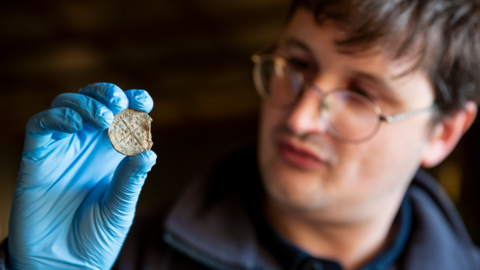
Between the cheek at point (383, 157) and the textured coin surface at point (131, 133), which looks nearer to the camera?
the textured coin surface at point (131, 133)

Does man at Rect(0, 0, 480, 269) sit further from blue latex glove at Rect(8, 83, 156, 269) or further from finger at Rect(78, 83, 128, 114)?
finger at Rect(78, 83, 128, 114)

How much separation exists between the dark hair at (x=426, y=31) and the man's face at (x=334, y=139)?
38mm

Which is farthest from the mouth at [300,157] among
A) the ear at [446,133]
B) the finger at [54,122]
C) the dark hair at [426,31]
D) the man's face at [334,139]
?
the finger at [54,122]

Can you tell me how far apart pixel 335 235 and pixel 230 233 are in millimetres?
392

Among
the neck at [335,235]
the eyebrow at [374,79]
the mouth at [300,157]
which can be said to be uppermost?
the eyebrow at [374,79]

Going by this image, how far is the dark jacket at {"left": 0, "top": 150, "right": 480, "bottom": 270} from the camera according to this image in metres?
1.30

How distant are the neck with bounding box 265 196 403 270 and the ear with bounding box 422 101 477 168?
0.72 feet

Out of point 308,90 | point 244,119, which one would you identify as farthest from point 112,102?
point 244,119

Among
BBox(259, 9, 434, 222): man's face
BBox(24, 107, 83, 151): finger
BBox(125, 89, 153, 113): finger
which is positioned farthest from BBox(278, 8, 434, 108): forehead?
BBox(24, 107, 83, 151): finger

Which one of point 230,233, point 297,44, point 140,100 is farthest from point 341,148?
point 140,100

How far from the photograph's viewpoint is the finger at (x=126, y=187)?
0.72m

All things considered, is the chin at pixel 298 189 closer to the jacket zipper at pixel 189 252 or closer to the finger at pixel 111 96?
the jacket zipper at pixel 189 252

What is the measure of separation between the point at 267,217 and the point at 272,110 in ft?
1.43

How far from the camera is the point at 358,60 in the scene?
120 centimetres
